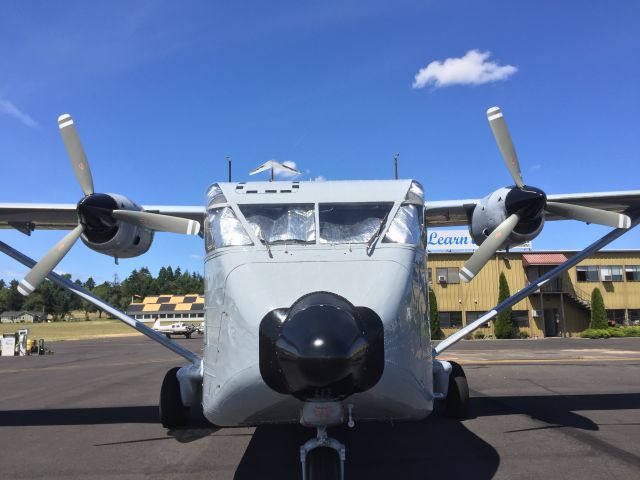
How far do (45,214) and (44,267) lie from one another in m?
2.47

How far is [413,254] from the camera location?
497cm

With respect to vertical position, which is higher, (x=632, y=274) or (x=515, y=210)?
(x=515, y=210)

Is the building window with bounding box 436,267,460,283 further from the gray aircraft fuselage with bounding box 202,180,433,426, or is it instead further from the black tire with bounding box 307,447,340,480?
the black tire with bounding box 307,447,340,480

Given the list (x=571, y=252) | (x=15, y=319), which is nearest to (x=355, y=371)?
(x=571, y=252)

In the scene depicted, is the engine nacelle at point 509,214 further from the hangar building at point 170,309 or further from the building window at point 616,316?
the hangar building at point 170,309

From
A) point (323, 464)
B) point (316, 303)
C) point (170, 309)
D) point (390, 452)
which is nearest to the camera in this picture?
point (316, 303)

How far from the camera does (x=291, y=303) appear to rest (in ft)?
13.1

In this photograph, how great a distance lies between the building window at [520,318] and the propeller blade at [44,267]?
3758 centimetres

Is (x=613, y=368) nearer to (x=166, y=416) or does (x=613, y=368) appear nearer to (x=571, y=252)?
(x=166, y=416)

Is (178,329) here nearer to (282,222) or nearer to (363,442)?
(363,442)

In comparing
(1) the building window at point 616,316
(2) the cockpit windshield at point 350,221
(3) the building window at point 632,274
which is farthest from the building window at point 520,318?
(2) the cockpit windshield at point 350,221

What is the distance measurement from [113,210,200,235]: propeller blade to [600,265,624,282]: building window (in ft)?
138

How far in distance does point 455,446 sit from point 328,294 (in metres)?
3.82

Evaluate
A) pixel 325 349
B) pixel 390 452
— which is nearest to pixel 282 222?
pixel 325 349
